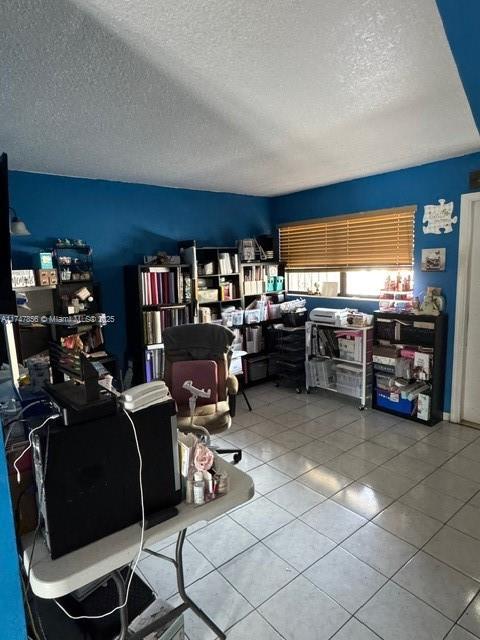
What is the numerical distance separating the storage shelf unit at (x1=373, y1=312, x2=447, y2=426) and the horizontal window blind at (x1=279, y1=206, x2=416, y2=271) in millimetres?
622

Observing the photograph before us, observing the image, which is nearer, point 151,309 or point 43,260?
point 43,260

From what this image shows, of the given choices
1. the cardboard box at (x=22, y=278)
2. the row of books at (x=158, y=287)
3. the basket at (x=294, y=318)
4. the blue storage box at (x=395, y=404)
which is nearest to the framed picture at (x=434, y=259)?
the blue storage box at (x=395, y=404)

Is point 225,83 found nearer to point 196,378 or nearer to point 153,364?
point 196,378

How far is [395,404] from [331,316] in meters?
1.13

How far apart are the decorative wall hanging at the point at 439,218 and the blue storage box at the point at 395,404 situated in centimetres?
167

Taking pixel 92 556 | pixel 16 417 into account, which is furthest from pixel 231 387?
pixel 92 556

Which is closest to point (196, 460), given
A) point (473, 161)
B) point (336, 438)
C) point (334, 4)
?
point (334, 4)

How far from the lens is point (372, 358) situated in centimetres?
402

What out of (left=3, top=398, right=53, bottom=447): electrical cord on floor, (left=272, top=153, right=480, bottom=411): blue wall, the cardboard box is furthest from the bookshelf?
(left=3, top=398, right=53, bottom=447): electrical cord on floor

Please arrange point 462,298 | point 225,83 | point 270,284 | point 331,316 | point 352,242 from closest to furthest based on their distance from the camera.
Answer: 1. point 225,83
2. point 462,298
3. point 331,316
4. point 352,242
5. point 270,284

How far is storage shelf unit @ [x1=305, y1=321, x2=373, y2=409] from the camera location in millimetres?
4043

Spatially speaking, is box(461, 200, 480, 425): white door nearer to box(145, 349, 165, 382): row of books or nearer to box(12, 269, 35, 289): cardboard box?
box(145, 349, 165, 382): row of books

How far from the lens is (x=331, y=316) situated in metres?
4.23

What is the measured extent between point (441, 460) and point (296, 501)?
4.24 ft
